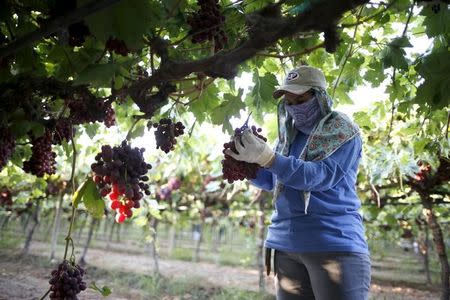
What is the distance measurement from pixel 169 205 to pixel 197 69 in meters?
10.6

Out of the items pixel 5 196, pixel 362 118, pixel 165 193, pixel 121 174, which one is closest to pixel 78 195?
pixel 121 174

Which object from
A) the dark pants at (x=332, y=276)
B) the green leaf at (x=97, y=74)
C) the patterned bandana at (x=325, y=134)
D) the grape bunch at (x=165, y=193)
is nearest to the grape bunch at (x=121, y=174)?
the green leaf at (x=97, y=74)

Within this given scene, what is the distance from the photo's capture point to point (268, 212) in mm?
11836

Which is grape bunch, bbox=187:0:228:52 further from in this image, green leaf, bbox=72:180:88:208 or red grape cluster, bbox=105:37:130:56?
green leaf, bbox=72:180:88:208

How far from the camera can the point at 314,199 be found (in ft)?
7.20

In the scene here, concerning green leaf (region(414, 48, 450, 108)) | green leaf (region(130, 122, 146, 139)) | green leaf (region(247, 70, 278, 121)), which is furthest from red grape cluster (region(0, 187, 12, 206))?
green leaf (region(414, 48, 450, 108))

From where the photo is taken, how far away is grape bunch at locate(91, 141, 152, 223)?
5.11ft

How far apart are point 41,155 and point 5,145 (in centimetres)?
28

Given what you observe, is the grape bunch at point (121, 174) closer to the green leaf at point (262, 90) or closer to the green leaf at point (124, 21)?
the green leaf at point (124, 21)

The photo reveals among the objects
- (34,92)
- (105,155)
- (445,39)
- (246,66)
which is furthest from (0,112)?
(445,39)

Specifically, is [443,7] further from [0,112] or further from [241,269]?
[241,269]

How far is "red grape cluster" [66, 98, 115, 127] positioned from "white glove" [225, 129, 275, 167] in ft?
2.05

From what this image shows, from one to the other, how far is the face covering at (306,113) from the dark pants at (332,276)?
2.50 ft

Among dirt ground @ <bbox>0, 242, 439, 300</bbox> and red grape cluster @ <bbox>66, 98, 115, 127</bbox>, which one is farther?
dirt ground @ <bbox>0, 242, 439, 300</bbox>
